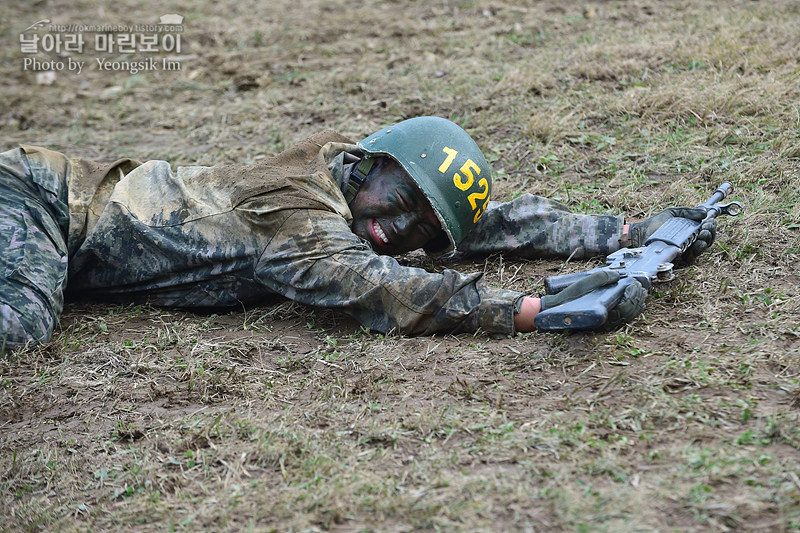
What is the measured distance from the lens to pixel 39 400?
3443 millimetres

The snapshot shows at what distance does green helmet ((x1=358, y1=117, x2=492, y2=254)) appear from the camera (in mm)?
4062

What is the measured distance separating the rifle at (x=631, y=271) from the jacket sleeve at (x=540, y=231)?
0.40 meters

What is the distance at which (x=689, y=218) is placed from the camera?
4.13 m

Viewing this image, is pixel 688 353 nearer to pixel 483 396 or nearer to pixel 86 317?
pixel 483 396

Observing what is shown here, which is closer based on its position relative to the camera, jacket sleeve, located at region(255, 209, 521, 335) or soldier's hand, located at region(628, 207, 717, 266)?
jacket sleeve, located at region(255, 209, 521, 335)

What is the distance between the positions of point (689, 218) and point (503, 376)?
1528mm

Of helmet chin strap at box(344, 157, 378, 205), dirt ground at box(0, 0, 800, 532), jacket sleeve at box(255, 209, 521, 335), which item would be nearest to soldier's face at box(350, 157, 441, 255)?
helmet chin strap at box(344, 157, 378, 205)

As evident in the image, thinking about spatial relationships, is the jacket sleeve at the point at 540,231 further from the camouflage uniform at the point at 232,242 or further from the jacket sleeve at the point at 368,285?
the jacket sleeve at the point at 368,285

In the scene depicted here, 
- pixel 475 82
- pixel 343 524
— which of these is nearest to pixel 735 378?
pixel 343 524

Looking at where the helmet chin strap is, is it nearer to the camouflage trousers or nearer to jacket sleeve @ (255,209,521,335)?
jacket sleeve @ (255,209,521,335)

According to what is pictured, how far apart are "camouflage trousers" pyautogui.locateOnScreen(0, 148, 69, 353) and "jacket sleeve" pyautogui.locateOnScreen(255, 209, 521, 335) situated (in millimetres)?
1034

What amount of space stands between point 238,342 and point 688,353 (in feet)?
6.61

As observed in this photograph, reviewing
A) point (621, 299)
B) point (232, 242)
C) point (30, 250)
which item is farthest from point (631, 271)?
point (30, 250)

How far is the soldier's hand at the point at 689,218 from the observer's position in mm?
4035
